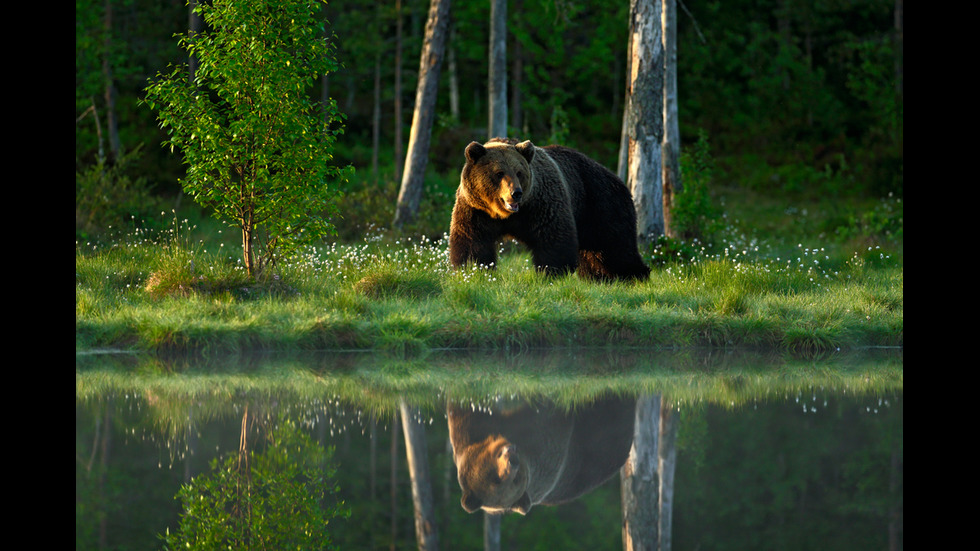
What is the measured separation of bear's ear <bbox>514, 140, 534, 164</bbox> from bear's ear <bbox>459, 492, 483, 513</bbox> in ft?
20.5

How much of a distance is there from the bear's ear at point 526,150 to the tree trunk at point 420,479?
4534 mm

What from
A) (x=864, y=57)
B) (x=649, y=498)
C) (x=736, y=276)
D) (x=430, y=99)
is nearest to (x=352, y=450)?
(x=649, y=498)

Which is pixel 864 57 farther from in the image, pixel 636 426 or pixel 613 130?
pixel 636 426

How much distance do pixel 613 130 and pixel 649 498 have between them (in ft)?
86.6

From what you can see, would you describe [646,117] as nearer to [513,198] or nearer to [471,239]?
[471,239]

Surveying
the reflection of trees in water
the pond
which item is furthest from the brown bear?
the reflection of trees in water

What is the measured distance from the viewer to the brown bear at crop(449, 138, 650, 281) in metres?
10.3

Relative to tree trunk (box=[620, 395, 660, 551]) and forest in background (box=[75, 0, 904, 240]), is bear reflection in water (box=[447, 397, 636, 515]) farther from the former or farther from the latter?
forest in background (box=[75, 0, 904, 240])

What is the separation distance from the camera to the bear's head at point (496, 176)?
10.1 metres

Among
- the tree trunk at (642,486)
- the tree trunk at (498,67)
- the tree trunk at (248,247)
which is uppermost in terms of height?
the tree trunk at (498,67)

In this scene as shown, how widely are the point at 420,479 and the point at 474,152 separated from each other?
18.8 feet

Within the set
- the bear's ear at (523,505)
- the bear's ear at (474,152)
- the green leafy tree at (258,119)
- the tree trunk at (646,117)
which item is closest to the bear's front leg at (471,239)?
the bear's ear at (474,152)

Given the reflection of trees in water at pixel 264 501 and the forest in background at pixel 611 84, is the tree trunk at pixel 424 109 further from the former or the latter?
the reflection of trees in water at pixel 264 501

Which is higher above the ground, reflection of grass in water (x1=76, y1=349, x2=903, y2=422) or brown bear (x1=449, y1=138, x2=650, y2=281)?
brown bear (x1=449, y1=138, x2=650, y2=281)
